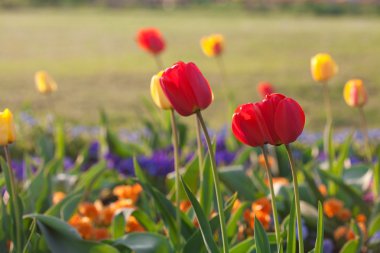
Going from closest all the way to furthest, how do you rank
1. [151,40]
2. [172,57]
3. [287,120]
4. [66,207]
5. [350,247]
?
[287,120], [350,247], [66,207], [151,40], [172,57]

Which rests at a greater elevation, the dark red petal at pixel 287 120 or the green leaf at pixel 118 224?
the dark red petal at pixel 287 120

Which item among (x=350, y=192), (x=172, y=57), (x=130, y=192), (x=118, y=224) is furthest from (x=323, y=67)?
(x=172, y=57)

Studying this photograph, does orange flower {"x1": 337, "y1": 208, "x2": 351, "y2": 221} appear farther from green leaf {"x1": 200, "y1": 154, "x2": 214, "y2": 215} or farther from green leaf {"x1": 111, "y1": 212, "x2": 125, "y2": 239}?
green leaf {"x1": 111, "y1": 212, "x2": 125, "y2": 239}

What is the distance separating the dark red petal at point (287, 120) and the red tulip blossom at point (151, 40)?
7.58 feet

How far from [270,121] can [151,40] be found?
231 cm

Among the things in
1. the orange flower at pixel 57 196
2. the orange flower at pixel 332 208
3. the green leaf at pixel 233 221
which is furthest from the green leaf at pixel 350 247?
the orange flower at pixel 57 196

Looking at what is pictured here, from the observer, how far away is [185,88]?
207 cm

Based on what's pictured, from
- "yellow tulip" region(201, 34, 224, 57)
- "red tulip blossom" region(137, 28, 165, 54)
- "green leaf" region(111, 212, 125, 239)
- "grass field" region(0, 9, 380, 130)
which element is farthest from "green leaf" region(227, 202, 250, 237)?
"grass field" region(0, 9, 380, 130)

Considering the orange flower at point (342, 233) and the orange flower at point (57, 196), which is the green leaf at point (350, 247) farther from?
the orange flower at point (57, 196)

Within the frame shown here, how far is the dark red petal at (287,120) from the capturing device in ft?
6.43

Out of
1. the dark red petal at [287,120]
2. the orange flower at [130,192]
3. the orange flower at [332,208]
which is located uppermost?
the dark red petal at [287,120]

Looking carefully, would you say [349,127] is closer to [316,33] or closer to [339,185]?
[339,185]

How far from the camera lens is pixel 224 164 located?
4.62 m

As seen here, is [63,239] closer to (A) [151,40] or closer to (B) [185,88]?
(B) [185,88]
